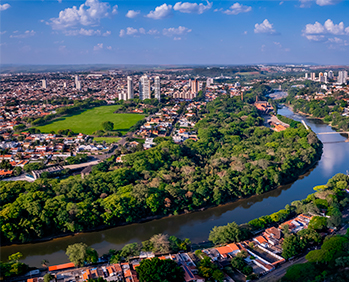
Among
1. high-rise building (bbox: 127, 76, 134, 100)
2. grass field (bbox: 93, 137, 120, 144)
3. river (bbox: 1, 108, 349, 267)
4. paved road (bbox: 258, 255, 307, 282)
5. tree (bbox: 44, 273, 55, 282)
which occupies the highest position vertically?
high-rise building (bbox: 127, 76, 134, 100)

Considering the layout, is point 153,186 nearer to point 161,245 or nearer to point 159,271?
point 161,245

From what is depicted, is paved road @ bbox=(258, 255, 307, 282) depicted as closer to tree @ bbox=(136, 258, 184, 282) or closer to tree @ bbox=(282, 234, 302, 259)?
tree @ bbox=(282, 234, 302, 259)

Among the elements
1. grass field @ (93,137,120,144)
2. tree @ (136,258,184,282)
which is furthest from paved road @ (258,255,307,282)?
grass field @ (93,137,120,144)

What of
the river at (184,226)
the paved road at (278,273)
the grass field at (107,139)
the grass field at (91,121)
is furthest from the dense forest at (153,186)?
the grass field at (91,121)

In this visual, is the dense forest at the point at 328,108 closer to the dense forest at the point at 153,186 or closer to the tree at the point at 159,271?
the dense forest at the point at 153,186

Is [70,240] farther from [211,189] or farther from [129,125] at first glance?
[129,125]

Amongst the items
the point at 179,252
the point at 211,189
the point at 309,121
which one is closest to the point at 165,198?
the point at 211,189
